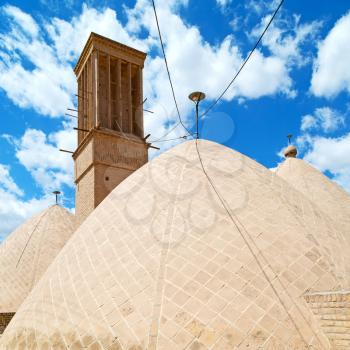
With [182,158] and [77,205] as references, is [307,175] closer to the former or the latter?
[182,158]

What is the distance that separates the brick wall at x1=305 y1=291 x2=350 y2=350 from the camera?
3.03 meters

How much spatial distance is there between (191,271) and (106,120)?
35.3ft

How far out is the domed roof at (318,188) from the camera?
828cm

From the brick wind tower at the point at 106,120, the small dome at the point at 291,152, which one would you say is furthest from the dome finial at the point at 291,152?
the brick wind tower at the point at 106,120

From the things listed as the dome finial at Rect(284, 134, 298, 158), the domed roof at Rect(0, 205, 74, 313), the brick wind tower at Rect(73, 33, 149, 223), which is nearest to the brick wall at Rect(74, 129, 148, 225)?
the brick wind tower at Rect(73, 33, 149, 223)

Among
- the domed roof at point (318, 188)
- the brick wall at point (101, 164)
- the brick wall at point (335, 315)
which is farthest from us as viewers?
the brick wall at point (101, 164)

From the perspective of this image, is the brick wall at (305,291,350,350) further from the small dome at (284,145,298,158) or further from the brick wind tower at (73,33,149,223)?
the brick wind tower at (73,33,149,223)

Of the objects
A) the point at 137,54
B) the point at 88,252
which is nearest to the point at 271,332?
the point at 88,252

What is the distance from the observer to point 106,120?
1358cm

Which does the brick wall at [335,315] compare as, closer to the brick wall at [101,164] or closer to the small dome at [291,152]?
the small dome at [291,152]

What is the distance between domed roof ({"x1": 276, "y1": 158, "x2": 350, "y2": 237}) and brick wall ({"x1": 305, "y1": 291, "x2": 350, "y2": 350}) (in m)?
4.98

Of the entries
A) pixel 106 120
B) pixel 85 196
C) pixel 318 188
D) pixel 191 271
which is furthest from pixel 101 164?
pixel 191 271

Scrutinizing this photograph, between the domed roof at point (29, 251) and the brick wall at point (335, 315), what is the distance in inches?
311

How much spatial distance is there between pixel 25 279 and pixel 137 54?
9.54m
